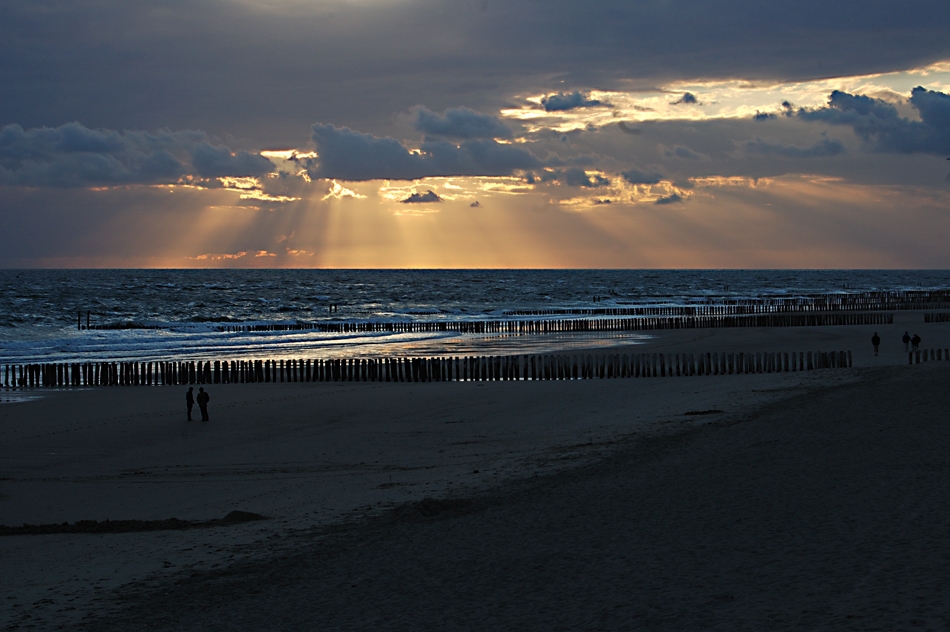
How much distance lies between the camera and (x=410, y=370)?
33969 mm

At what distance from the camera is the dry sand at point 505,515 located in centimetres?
890

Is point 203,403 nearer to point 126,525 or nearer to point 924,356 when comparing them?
point 126,525

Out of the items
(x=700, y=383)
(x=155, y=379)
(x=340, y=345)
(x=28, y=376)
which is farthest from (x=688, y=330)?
(x=28, y=376)

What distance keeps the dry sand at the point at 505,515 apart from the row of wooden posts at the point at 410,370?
8.50 metres

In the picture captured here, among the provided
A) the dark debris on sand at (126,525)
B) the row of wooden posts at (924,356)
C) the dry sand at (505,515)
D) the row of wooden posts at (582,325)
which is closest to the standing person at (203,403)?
the dry sand at (505,515)

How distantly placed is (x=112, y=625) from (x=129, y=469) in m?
9.56

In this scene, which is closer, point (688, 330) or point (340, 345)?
point (340, 345)

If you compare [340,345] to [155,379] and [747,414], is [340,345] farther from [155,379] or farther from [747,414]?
[747,414]

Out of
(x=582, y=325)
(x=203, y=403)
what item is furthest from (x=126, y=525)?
(x=582, y=325)

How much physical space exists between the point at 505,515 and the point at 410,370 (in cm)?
2147

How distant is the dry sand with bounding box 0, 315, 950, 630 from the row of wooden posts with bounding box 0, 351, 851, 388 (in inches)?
334

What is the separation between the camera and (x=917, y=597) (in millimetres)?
8000

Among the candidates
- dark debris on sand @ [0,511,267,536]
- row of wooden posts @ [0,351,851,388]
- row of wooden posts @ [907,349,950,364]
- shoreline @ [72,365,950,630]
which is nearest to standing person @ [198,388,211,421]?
row of wooden posts @ [0,351,851,388]

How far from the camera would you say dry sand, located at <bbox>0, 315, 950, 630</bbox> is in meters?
8.90
